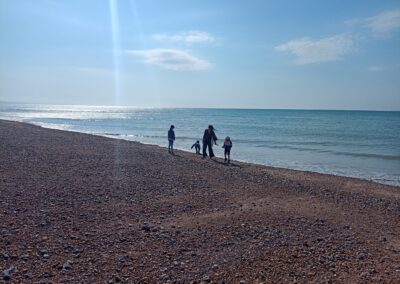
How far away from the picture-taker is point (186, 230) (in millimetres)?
7875

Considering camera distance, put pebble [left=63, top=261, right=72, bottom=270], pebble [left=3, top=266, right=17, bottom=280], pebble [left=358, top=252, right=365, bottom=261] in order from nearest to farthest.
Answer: pebble [left=3, top=266, right=17, bottom=280] < pebble [left=63, top=261, right=72, bottom=270] < pebble [left=358, top=252, right=365, bottom=261]

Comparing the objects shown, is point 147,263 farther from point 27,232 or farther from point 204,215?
point 204,215

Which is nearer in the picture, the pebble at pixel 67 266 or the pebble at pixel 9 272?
the pebble at pixel 9 272

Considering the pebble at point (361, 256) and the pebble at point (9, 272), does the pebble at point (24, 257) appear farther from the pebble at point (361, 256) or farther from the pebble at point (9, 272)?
the pebble at point (361, 256)

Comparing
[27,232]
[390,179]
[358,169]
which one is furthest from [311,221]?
[358,169]

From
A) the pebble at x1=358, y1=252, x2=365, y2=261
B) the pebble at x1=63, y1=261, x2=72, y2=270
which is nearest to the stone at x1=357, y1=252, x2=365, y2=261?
the pebble at x1=358, y1=252, x2=365, y2=261

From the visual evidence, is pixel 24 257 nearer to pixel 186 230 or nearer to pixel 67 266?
pixel 67 266

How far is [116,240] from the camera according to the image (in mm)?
7078

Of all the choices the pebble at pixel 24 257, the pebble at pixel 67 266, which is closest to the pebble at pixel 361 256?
the pebble at pixel 67 266

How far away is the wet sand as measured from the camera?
5938 mm

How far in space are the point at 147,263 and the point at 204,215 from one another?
9.99ft

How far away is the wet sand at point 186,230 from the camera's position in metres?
5.94

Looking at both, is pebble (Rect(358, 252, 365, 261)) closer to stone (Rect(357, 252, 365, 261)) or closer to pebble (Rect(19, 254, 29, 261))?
stone (Rect(357, 252, 365, 261))

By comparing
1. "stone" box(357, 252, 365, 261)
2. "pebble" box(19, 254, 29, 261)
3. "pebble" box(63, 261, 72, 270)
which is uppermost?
"pebble" box(19, 254, 29, 261)
